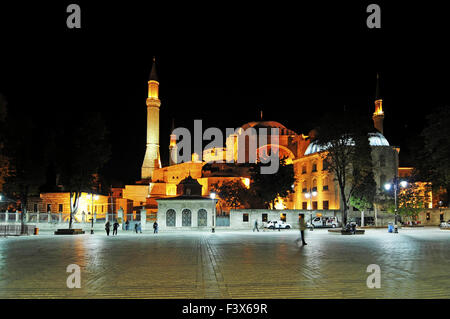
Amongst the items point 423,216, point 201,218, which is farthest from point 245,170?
point 201,218

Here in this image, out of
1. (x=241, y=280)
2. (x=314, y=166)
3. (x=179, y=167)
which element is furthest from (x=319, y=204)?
(x=241, y=280)

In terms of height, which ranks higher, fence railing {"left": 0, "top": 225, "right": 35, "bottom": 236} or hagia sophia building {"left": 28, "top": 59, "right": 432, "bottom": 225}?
hagia sophia building {"left": 28, "top": 59, "right": 432, "bottom": 225}

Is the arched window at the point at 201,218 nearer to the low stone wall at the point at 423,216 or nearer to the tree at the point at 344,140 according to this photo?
the tree at the point at 344,140

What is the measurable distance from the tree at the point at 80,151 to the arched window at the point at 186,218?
9506 millimetres

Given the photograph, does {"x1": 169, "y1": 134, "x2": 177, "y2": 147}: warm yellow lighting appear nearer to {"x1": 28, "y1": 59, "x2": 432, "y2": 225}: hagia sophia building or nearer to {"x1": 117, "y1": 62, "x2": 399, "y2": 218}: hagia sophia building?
{"x1": 28, "y1": 59, "x2": 432, "y2": 225}: hagia sophia building

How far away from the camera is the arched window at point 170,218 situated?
40.4 meters

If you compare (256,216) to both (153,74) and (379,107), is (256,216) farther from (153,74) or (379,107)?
(153,74)

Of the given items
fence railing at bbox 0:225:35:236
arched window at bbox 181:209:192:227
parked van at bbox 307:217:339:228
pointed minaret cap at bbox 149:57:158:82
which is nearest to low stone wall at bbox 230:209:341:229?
parked van at bbox 307:217:339:228

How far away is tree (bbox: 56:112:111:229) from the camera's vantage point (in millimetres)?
35469

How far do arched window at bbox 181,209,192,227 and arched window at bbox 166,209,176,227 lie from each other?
0.90 meters
